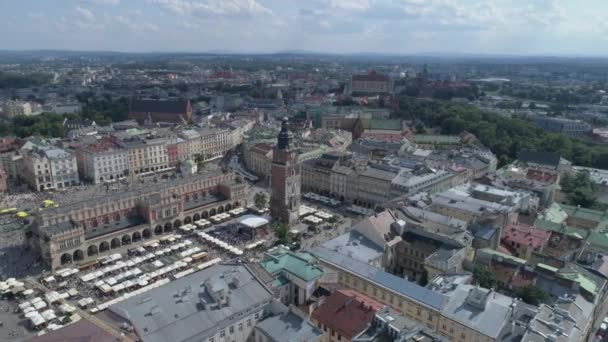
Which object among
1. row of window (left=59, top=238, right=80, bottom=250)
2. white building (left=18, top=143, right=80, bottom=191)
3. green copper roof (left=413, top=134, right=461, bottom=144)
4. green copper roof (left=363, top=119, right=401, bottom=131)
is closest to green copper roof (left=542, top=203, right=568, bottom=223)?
green copper roof (left=413, top=134, right=461, bottom=144)

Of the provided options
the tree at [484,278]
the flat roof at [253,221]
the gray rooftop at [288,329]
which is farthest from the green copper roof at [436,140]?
the gray rooftop at [288,329]

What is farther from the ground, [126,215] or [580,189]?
[580,189]

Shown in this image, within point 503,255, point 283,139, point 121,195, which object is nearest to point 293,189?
point 283,139

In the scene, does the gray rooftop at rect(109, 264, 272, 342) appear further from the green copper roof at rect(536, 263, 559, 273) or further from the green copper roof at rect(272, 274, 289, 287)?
the green copper roof at rect(536, 263, 559, 273)

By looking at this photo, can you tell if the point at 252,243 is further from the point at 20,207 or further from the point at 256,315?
the point at 20,207

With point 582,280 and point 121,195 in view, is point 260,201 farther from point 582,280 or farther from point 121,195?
point 582,280

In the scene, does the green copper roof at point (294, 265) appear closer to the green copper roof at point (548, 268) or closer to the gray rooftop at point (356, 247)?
the gray rooftop at point (356, 247)

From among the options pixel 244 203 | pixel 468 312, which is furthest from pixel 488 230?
pixel 244 203
